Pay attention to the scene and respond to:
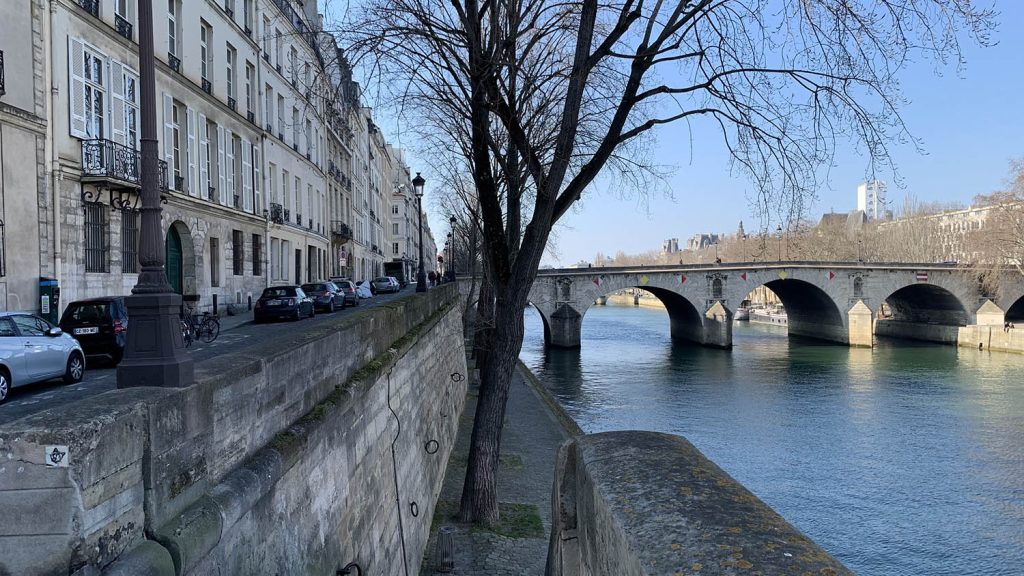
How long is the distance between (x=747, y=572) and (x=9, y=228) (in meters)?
19.2

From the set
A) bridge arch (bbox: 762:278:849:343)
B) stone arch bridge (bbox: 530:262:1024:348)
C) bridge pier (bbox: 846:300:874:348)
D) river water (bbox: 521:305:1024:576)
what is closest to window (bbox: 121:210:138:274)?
river water (bbox: 521:305:1024:576)

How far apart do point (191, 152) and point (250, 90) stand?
28.2ft

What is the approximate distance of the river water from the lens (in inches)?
673

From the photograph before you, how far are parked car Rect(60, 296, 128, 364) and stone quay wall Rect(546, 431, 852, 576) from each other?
44.5 ft

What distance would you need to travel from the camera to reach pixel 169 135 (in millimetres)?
24406

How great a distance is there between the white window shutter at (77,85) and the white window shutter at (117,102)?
1593 mm

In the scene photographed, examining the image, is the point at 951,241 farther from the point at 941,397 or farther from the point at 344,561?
the point at 344,561

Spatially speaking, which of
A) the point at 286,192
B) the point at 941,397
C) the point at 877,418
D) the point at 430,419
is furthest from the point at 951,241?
the point at 430,419

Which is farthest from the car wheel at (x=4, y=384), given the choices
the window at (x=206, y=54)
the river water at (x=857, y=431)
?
the window at (x=206, y=54)

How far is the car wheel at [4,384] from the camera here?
1073 centimetres

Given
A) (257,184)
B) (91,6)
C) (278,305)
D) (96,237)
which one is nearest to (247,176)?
(257,184)

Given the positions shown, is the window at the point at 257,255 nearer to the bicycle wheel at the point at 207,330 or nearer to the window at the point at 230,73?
the window at the point at 230,73

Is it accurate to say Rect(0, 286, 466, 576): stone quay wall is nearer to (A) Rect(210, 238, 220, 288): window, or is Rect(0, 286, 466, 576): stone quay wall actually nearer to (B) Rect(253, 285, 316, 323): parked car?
A: (B) Rect(253, 285, 316, 323): parked car

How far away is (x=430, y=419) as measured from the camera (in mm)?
14875
